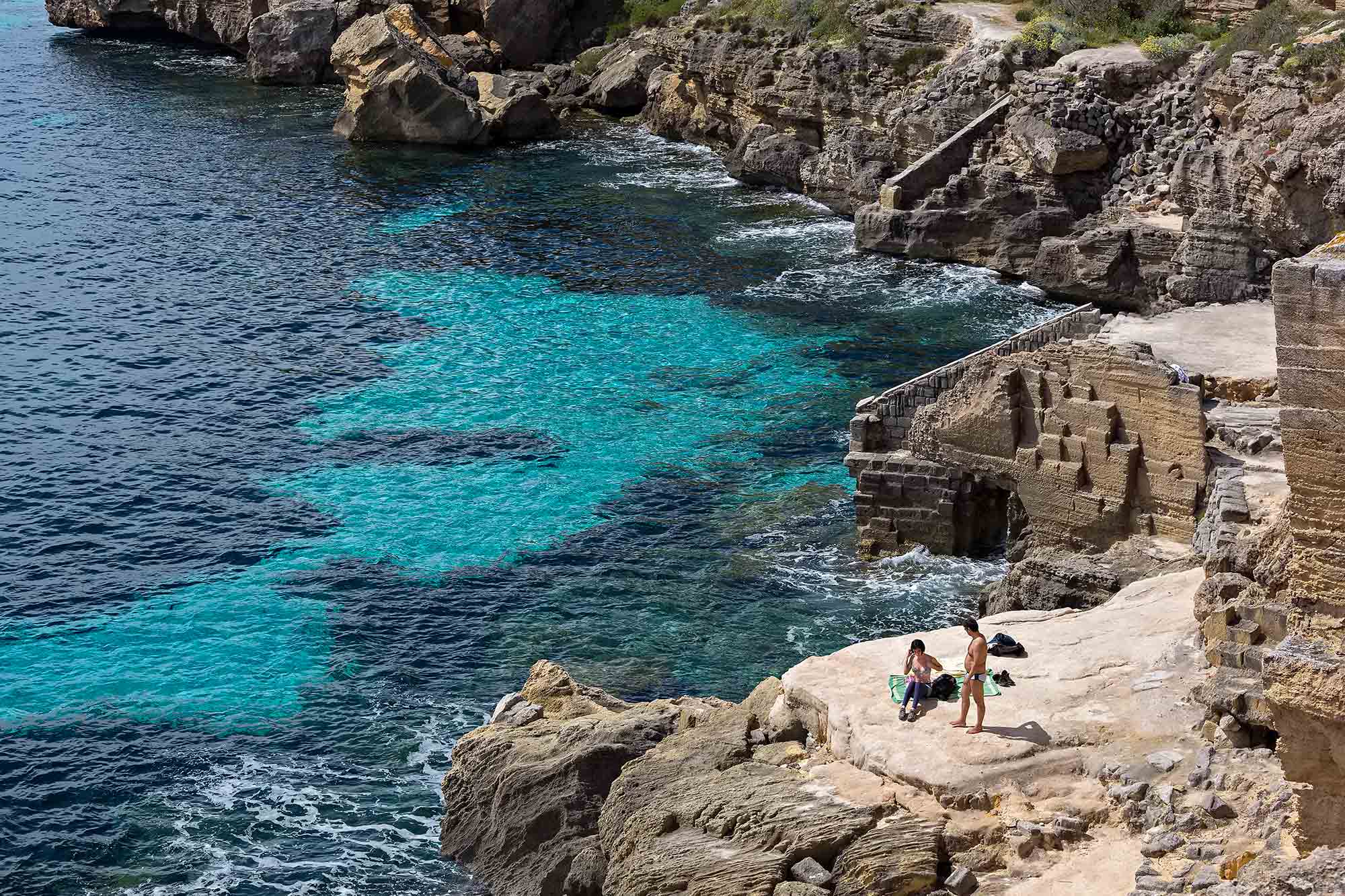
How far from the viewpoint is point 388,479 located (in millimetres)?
45594

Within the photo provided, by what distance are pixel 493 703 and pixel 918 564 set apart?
11.7 meters

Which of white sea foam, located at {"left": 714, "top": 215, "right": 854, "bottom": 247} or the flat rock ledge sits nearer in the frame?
the flat rock ledge

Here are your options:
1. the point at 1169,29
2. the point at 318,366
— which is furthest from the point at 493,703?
the point at 1169,29

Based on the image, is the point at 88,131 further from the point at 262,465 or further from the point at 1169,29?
the point at 1169,29

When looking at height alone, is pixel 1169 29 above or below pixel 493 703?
above

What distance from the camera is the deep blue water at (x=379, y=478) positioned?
32.1 m

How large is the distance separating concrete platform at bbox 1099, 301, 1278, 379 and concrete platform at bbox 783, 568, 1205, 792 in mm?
9676

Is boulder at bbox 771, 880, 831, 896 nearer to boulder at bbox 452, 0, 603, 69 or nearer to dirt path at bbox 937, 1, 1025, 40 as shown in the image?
dirt path at bbox 937, 1, 1025, 40

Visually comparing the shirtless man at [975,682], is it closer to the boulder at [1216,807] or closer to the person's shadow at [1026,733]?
the person's shadow at [1026,733]

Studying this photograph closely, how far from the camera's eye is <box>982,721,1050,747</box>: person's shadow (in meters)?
23.8

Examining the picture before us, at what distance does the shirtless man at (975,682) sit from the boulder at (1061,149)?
3954 cm

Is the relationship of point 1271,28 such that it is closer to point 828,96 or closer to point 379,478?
point 828,96

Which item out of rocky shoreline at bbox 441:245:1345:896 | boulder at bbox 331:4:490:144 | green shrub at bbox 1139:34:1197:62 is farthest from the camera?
boulder at bbox 331:4:490:144

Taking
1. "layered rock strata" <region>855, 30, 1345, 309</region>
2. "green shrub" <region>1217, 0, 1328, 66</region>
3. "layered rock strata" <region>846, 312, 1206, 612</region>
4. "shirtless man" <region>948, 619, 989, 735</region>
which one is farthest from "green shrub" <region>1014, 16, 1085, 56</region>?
"shirtless man" <region>948, 619, 989, 735</region>
